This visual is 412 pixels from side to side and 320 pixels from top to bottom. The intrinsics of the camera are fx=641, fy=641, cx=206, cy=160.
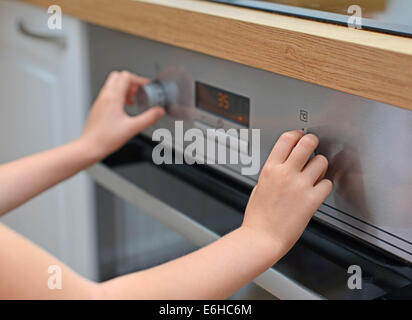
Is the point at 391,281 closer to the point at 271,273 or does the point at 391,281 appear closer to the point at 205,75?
the point at 271,273

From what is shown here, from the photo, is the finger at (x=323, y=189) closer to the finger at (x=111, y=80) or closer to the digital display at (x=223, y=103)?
the digital display at (x=223, y=103)

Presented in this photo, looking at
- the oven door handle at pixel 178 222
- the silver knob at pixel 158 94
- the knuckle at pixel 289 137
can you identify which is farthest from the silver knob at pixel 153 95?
the knuckle at pixel 289 137

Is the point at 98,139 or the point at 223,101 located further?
the point at 98,139

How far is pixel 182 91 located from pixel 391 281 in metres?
0.30

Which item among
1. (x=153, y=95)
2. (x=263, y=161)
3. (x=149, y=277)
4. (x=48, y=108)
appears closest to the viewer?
(x=149, y=277)

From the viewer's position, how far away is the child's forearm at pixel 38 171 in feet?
2.22

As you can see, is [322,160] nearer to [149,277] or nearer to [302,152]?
[302,152]

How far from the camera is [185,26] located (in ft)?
1.95

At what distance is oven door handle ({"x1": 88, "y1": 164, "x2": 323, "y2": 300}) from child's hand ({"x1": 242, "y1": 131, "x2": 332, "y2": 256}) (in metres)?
0.07

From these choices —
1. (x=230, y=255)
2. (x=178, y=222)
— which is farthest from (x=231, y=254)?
(x=178, y=222)

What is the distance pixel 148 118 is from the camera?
2.32 ft

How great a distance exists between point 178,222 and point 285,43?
27 centimetres

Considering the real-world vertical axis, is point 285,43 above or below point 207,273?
above

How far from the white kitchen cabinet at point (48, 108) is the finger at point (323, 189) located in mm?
444
